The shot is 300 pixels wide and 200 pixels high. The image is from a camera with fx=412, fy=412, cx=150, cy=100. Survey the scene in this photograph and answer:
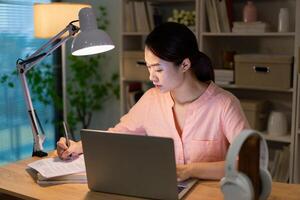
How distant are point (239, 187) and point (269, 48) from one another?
6.98 ft

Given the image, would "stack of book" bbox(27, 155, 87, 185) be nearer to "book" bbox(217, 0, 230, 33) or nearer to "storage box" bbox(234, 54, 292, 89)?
"storage box" bbox(234, 54, 292, 89)

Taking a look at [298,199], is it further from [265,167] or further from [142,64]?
[142,64]

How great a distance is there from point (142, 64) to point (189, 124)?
4.83 ft

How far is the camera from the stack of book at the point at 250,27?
2.75 metres

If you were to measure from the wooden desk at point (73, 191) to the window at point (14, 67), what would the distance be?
2.09m

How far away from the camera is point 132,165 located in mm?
1326

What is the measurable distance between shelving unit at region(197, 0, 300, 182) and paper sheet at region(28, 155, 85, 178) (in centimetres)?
152

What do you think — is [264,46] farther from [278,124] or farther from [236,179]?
[236,179]

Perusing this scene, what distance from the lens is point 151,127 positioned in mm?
1948

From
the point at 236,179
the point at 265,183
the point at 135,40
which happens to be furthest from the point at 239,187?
the point at 135,40

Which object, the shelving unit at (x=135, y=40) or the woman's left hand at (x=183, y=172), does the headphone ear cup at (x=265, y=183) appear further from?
the shelving unit at (x=135, y=40)

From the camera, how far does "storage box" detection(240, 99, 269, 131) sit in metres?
2.84

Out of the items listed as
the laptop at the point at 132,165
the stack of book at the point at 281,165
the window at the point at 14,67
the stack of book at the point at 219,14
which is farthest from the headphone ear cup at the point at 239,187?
the window at the point at 14,67

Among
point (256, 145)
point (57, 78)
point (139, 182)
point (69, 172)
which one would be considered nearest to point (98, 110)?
point (57, 78)
